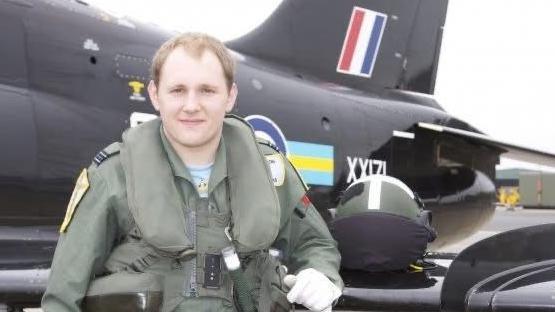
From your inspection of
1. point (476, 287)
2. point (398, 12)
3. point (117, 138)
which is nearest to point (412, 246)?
point (476, 287)

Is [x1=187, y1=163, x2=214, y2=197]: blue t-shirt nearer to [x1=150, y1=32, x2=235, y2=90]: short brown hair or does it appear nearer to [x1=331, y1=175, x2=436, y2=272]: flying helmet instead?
[x1=150, y1=32, x2=235, y2=90]: short brown hair

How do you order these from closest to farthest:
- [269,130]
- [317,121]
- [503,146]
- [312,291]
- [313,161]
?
[312,291], [269,130], [313,161], [317,121], [503,146]

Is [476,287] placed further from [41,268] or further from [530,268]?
[41,268]

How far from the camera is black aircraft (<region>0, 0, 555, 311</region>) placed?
7.77ft

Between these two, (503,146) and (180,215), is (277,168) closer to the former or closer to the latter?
(180,215)

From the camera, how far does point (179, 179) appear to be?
5.94 feet

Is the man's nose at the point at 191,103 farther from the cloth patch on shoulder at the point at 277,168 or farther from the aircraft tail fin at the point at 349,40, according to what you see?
the aircraft tail fin at the point at 349,40

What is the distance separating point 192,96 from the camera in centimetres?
173

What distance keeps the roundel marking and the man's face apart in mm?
3055

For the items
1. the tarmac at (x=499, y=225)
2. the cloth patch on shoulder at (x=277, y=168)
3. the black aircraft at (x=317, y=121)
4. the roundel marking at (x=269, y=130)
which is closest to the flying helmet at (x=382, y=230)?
the black aircraft at (x=317, y=121)

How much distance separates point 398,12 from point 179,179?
5.53m

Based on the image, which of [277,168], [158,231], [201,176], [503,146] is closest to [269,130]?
[503,146]

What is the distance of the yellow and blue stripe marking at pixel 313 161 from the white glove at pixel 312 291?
3.22 m

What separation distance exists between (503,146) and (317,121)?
1.99 m
